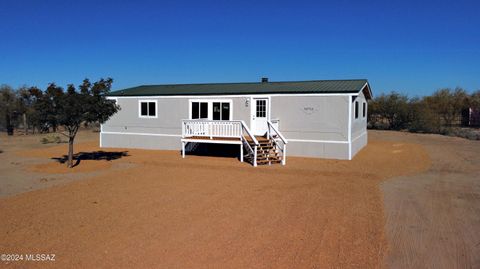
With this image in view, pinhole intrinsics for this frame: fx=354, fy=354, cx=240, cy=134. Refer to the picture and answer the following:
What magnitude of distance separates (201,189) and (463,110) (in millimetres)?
35682

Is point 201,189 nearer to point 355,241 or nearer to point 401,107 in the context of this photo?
point 355,241

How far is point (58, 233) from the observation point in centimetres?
568

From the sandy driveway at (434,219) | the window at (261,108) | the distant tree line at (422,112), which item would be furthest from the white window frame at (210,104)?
the distant tree line at (422,112)

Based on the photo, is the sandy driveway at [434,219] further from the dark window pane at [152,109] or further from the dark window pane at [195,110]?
the dark window pane at [152,109]

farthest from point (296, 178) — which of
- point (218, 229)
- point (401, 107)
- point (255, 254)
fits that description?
point (401, 107)

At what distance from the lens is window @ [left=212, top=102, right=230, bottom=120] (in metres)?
17.2

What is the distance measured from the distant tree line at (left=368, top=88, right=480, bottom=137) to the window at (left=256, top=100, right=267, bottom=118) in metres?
20.5

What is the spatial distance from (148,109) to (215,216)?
13.3 m

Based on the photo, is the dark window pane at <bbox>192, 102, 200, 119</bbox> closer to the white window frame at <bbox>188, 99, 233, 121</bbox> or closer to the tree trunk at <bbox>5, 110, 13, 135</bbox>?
the white window frame at <bbox>188, 99, 233, 121</bbox>

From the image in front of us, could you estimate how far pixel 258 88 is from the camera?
17297 mm

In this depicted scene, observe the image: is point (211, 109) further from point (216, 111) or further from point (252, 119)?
point (252, 119)

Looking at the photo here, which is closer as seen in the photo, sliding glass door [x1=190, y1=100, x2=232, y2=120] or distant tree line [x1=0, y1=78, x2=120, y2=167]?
distant tree line [x1=0, y1=78, x2=120, y2=167]

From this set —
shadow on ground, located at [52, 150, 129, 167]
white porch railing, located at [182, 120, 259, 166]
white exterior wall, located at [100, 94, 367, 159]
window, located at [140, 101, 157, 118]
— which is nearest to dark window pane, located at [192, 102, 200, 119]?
white exterior wall, located at [100, 94, 367, 159]

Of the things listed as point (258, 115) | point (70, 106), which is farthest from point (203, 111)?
point (70, 106)
